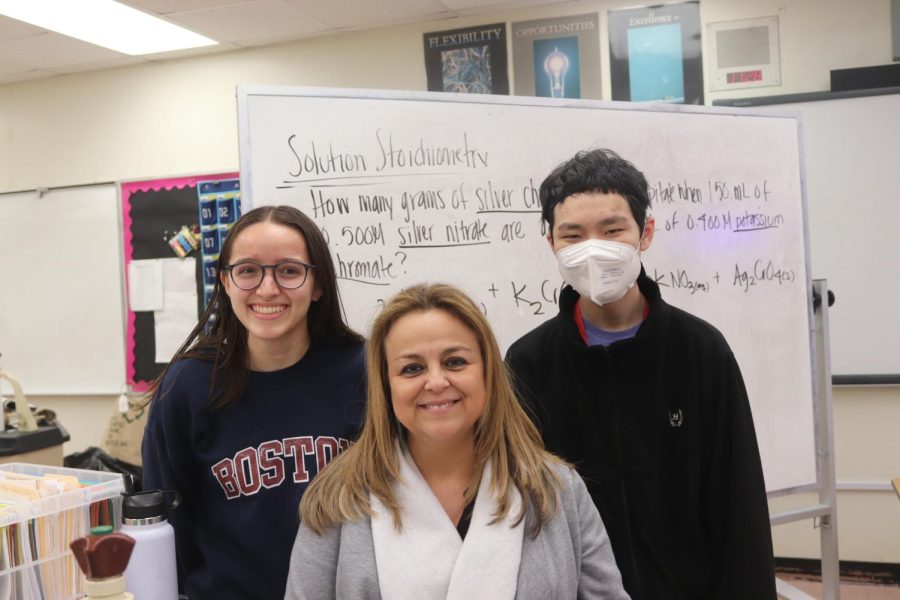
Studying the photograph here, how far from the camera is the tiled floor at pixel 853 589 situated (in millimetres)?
3260

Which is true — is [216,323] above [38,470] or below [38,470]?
above

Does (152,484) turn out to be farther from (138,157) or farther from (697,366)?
(138,157)

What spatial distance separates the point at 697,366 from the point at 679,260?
3.05ft

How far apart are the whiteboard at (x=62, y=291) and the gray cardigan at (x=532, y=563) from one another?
359cm

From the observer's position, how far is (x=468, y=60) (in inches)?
145

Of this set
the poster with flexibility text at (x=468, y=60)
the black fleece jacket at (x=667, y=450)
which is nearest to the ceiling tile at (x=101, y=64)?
the poster with flexibility text at (x=468, y=60)

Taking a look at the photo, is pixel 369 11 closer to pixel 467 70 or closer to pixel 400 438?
pixel 467 70

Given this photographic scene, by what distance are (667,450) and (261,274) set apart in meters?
0.84

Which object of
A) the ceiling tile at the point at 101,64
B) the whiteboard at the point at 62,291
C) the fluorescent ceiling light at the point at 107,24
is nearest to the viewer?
the fluorescent ceiling light at the point at 107,24

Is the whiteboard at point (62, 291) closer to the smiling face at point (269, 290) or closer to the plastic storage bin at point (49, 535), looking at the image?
the smiling face at point (269, 290)

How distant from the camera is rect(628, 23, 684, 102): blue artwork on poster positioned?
343 centimetres

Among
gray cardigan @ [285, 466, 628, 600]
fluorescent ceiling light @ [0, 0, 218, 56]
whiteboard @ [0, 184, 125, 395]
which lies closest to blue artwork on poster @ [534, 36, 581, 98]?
fluorescent ceiling light @ [0, 0, 218, 56]

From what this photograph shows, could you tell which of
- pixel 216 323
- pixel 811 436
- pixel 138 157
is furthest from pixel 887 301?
pixel 138 157

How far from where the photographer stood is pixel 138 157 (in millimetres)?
4320
